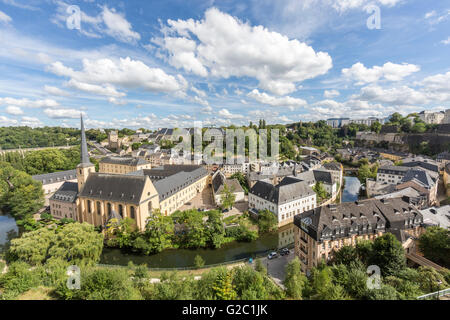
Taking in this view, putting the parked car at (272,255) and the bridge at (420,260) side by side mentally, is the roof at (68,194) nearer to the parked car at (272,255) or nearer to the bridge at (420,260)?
the parked car at (272,255)

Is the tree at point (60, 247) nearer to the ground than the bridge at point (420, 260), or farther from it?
farther from it

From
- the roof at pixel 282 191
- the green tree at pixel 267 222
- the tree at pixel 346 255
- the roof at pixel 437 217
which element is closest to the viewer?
the tree at pixel 346 255

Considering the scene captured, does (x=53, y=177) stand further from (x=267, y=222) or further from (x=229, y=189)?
(x=267, y=222)

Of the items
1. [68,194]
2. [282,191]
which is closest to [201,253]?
[282,191]

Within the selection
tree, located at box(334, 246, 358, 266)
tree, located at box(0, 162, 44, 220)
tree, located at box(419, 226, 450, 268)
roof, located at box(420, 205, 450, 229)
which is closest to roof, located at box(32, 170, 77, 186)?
tree, located at box(0, 162, 44, 220)

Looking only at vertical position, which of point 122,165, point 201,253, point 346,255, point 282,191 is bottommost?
point 201,253

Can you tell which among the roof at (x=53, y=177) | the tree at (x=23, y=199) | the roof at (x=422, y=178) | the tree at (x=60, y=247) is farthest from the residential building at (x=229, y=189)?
the roof at (x=53, y=177)

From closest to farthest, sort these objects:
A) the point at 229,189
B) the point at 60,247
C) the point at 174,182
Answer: the point at 60,247 < the point at 174,182 < the point at 229,189

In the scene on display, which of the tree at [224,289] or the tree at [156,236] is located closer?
the tree at [224,289]
